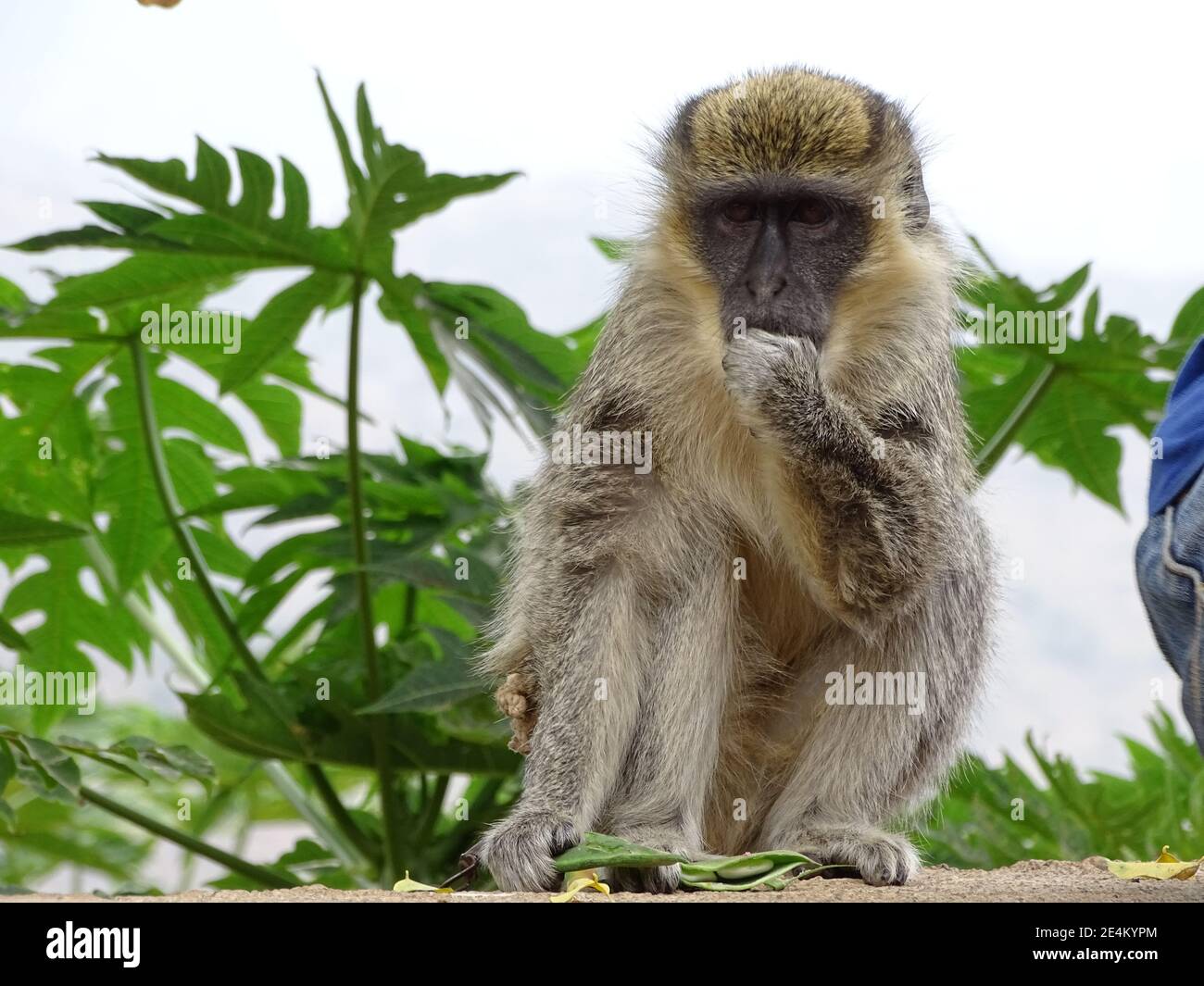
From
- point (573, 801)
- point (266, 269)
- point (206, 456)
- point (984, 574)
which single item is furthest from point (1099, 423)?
point (206, 456)

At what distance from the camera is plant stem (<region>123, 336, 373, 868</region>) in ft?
17.0

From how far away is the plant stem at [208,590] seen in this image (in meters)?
5.18

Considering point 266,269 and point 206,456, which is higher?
point 266,269

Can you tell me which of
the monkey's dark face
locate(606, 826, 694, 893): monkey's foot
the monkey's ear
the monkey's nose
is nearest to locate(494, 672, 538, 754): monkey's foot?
locate(606, 826, 694, 893): monkey's foot

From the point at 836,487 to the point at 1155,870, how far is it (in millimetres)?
1357

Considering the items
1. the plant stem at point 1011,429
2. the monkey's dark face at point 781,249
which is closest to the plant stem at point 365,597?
the monkey's dark face at point 781,249

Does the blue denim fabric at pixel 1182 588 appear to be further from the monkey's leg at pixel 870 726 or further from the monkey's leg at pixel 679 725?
the monkey's leg at pixel 679 725

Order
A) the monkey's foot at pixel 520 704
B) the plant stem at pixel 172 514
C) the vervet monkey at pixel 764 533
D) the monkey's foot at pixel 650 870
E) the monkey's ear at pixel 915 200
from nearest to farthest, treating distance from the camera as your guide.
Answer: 1. the monkey's foot at pixel 650 870
2. the vervet monkey at pixel 764 533
3. the monkey's foot at pixel 520 704
4. the monkey's ear at pixel 915 200
5. the plant stem at pixel 172 514

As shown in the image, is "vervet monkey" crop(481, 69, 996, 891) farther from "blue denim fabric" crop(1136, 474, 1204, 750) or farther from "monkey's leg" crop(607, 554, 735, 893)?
"blue denim fabric" crop(1136, 474, 1204, 750)

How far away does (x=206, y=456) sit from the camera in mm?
5953

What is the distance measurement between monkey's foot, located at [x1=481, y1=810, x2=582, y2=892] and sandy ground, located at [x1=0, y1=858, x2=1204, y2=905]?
254 millimetres

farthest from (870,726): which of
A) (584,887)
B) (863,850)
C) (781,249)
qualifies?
(781,249)
